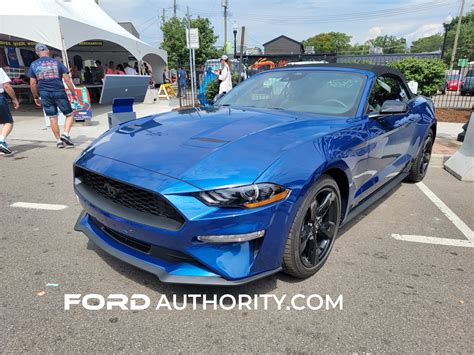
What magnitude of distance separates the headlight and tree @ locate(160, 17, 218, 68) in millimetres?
35009

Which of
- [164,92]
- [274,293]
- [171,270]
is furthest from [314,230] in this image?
[164,92]

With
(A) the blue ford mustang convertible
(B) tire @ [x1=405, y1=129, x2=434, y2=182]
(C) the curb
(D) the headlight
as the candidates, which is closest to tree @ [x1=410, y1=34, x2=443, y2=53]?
(C) the curb

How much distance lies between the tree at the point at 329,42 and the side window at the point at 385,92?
108483 mm

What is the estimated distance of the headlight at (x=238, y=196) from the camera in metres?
2.05

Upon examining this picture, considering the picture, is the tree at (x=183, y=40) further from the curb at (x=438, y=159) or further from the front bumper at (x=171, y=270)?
the front bumper at (x=171, y=270)

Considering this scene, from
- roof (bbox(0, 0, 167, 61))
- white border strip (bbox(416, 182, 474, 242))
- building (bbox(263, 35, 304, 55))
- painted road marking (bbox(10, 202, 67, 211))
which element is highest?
building (bbox(263, 35, 304, 55))

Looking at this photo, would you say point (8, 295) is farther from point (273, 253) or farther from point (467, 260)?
point (467, 260)

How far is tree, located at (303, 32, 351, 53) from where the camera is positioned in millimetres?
107688

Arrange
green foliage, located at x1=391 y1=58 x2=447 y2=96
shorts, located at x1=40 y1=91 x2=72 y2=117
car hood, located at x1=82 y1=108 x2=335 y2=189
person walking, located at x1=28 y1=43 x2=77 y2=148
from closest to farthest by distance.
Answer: car hood, located at x1=82 y1=108 x2=335 y2=189
person walking, located at x1=28 y1=43 x2=77 y2=148
shorts, located at x1=40 y1=91 x2=72 y2=117
green foliage, located at x1=391 y1=58 x2=447 y2=96

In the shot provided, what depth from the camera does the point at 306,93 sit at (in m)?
3.57

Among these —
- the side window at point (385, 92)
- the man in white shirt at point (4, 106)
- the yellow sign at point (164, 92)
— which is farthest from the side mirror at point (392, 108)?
the yellow sign at point (164, 92)

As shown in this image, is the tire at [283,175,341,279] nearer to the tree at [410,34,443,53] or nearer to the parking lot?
the parking lot

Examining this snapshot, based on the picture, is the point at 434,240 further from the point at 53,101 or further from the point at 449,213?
the point at 53,101

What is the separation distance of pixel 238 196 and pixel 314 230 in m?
0.88
